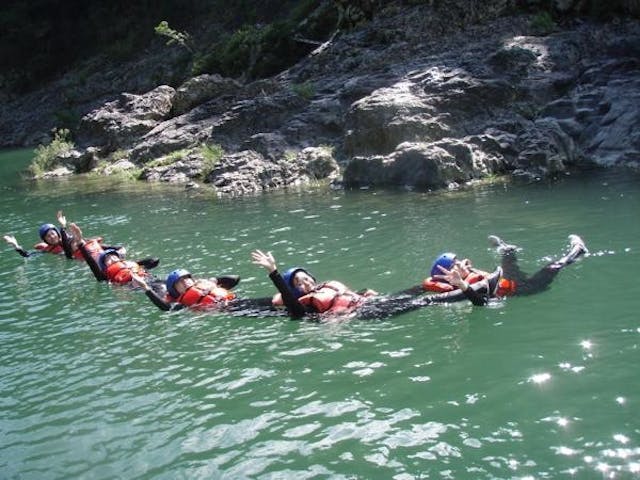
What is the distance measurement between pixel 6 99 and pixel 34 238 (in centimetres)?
4821

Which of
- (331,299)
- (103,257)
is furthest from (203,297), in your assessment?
(103,257)

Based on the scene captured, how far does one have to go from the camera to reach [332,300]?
35.1 feet

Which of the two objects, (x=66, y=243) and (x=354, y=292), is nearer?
(x=354, y=292)

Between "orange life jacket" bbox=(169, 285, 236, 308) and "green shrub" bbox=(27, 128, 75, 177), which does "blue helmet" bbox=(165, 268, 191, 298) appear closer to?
"orange life jacket" bbox=(169, 285, 236, 308)

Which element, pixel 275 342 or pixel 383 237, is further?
pixel 383 237

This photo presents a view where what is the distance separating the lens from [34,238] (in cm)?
2003

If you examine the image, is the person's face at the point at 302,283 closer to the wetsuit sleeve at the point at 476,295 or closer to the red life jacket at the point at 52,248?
the wetsuit sleeve at the point at 476,295

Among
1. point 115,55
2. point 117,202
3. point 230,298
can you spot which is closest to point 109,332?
point 230,298

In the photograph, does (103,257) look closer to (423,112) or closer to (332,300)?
(332,300)

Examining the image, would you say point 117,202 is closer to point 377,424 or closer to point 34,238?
point 34,238

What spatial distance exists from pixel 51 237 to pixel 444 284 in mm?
11078

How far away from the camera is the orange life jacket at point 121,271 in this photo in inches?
546

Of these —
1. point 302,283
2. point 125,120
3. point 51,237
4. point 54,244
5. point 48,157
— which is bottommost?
point 302,283

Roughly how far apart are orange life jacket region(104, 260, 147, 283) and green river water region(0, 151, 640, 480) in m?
0.36
